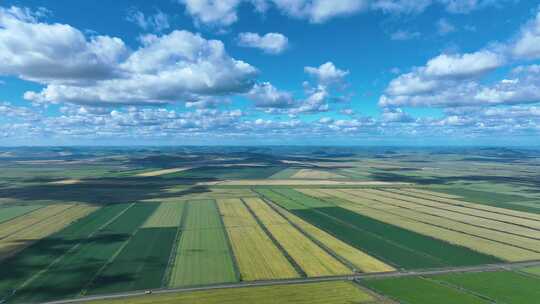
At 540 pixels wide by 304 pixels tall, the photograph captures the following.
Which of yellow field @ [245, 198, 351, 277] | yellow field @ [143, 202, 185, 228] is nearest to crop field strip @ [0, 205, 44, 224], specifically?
yellow field @ [143, 202, 185, 228]

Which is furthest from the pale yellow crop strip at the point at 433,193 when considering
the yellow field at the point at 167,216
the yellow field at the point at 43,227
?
Result: the yellow field at the point at 43,227

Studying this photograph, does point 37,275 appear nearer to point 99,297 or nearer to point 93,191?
point 99,297

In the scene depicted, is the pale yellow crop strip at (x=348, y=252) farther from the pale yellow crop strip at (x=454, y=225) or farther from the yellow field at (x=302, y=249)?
the pale yellow crop strip at (x=454, y=225)

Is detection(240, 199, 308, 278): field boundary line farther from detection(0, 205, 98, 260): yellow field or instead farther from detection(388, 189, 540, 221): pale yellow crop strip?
detection(388, 189, 540, 221): pale yellow crop strip

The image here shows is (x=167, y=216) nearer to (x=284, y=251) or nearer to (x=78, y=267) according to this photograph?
(x=78, y=267)

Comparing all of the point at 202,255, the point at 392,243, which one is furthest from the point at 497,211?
the point at 202,255

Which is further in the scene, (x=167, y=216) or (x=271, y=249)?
(x=167, y=216)
